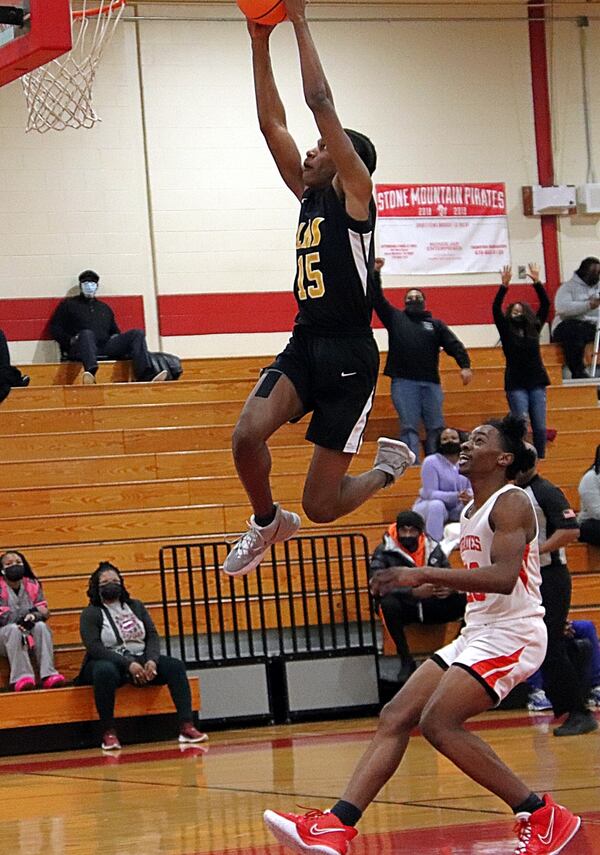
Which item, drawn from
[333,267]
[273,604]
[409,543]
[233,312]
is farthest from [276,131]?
[233,312]

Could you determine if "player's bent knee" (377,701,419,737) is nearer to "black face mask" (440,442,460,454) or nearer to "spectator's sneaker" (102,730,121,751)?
"spectator's sneaker" (102,730,121,751)

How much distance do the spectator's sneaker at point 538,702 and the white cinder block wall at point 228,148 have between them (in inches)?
288

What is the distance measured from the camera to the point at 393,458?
5758 mm

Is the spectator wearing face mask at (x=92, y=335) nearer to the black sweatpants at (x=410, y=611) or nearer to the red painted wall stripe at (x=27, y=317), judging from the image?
the red painted wall stripe at (x=27, y=317)

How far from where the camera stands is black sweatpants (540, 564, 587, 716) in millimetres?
8375

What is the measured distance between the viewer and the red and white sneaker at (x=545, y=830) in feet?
16.3

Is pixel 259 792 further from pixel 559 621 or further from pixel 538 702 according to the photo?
pixel 538 702

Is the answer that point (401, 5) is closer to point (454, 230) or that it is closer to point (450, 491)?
point (454, 230)

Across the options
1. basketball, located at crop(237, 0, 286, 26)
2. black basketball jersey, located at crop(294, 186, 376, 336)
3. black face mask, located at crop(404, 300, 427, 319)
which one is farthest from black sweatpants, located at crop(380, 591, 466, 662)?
basketball, located at crop(237, 0, 286, 26)

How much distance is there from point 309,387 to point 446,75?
12766 mm

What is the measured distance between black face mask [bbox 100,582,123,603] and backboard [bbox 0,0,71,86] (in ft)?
15.8

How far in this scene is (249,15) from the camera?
5004mm

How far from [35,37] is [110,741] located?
17.4 feet

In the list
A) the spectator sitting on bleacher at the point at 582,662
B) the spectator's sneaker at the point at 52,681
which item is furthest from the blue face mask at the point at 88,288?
the spectator sitting on bleacher at the point at 582,662
